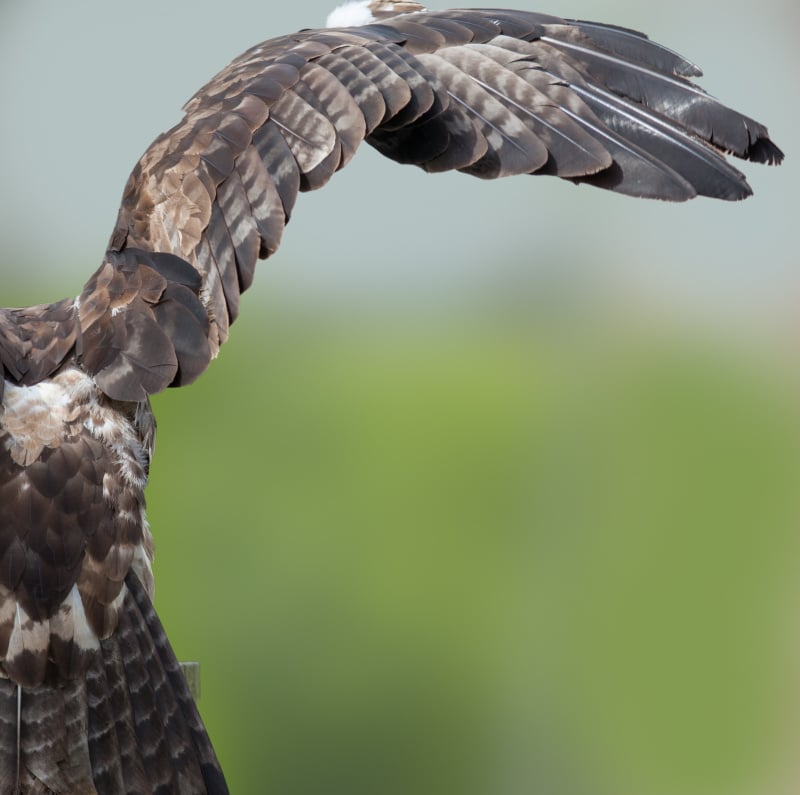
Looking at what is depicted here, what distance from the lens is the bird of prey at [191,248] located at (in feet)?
8.80

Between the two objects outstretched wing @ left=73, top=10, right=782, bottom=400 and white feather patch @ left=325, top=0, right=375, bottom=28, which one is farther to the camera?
white feather patch @ left=325, top=0, right=375, bottom=28

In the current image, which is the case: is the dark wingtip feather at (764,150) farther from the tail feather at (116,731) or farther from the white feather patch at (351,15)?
the tail feather at (116,731)

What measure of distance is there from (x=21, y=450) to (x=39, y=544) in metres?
0.20

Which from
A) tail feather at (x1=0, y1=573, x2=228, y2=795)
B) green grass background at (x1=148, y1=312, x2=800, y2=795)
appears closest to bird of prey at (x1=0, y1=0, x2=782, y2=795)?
tail feather at (x1=0, y1=573, x2=228, y2=795)

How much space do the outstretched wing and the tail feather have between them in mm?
561

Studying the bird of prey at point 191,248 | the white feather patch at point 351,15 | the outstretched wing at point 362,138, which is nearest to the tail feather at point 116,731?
the bird of prey at point 191,248

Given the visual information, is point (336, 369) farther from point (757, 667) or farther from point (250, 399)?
point (757, 667)

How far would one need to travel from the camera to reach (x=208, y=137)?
120 inches

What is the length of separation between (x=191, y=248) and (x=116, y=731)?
108 centimetres

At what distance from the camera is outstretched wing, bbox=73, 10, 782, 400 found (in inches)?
111

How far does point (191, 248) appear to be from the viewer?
2.97 meters

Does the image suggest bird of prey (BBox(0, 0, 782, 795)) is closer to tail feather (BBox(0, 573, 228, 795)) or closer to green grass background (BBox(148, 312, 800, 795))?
Answer: tail feather (BBox(0, 573, 228, 795))

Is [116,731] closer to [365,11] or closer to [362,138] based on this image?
[362,138]

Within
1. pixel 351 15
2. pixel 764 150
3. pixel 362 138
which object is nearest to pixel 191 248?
pixel 362 138
